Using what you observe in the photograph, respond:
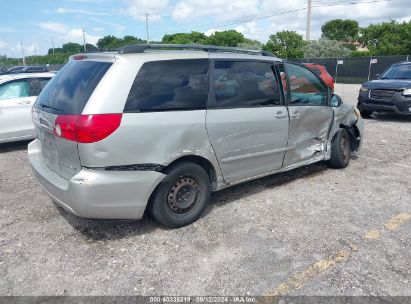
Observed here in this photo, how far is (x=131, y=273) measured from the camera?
300cm

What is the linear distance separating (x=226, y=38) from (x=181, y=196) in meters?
65.4

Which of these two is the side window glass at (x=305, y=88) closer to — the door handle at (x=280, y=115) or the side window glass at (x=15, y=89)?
the door handle at (x=280, y=115)

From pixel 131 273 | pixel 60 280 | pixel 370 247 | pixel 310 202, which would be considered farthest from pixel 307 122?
pixel 60 280

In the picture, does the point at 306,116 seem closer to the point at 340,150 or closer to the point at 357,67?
the point at 340,150

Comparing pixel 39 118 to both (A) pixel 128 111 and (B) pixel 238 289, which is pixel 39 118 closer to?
(A) pixel 128 111

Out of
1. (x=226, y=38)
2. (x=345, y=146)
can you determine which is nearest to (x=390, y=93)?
(x=345, y=146)

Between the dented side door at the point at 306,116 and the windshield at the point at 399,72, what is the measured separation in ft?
22.1

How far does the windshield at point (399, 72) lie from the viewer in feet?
34.2

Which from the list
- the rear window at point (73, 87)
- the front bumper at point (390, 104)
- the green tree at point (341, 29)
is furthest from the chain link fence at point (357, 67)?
the green tree at point (341, 29)

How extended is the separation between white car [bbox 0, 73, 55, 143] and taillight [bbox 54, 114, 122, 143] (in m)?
4.29

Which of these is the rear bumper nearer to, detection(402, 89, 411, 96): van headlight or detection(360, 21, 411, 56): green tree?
detection(402, 89, 411, 96): van headlight

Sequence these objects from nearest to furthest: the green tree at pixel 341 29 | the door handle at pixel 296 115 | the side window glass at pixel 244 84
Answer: the side window glass at pixel 244 84
the door handle at pixel 296 115
the green tree at pixel 341 29

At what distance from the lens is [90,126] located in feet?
9.93

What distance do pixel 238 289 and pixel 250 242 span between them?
28.8 inches
